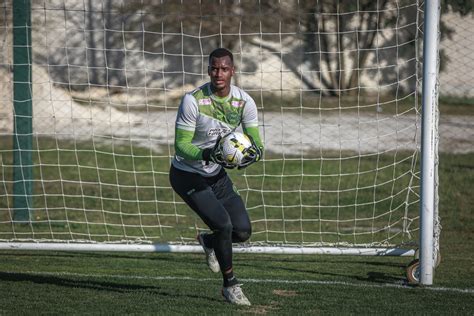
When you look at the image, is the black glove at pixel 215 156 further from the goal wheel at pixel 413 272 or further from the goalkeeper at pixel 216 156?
the goal wheel at pixel 413 272

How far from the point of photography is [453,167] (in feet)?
52.9

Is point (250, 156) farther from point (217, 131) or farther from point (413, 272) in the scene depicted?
point (413, 272)

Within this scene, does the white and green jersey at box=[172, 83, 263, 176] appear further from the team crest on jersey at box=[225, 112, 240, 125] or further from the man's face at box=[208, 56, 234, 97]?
the man's face at box=[208, 56, 234, 97]

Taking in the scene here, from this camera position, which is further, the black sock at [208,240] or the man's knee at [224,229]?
the black sock at [208,240]

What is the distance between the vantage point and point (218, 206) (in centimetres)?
738

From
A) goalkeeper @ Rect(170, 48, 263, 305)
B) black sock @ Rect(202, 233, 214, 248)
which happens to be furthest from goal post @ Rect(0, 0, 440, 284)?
goalkeeper @ Rect(170, 48, 263, 305)

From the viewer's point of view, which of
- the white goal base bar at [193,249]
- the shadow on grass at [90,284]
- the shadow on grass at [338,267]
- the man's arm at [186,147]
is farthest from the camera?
the white goal base bar at [193,249]

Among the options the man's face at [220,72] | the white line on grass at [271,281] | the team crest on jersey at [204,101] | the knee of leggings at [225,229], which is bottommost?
the white line on grass at [271,281]

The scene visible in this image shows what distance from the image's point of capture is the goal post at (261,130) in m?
10.1

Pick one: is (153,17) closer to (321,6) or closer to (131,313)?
(321,6)

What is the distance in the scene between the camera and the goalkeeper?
7293mm

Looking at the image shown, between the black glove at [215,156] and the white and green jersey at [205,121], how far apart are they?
0.09 metres

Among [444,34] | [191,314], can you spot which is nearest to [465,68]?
[444,34]

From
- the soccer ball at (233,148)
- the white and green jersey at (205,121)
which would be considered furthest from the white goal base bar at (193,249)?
the soccer ball at (233,148)
